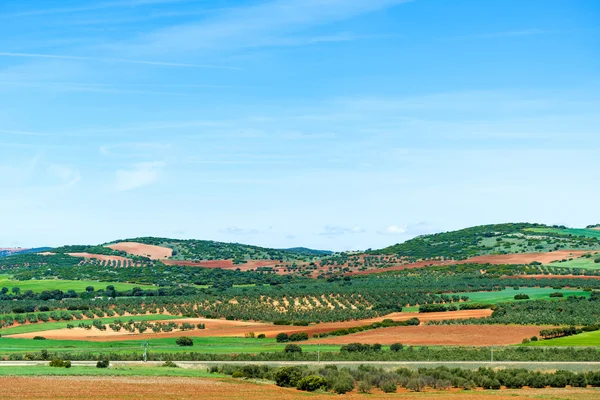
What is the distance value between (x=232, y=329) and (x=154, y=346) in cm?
1980

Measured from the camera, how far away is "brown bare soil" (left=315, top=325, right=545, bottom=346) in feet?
295

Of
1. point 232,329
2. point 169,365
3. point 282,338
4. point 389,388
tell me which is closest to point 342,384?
point 389,388

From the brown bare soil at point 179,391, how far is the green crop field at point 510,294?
7171 cm

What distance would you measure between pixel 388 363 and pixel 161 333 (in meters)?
42.9

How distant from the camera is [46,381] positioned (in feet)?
196

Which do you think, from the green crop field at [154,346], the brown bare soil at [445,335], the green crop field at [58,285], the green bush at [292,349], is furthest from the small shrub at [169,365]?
the green crop field at [58,285]

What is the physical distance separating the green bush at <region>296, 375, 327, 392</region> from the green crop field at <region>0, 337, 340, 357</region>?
23.1 metres

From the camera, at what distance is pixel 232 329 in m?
110

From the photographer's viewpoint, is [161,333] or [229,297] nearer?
[161,333]

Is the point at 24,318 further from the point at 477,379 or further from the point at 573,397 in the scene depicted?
the point at 573,397

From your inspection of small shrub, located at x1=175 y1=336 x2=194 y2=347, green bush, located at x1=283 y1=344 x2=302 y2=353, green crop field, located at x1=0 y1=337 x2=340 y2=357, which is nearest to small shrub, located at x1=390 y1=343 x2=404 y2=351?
green crop field, located at x1=0 y1=337 x2=340 y2=357

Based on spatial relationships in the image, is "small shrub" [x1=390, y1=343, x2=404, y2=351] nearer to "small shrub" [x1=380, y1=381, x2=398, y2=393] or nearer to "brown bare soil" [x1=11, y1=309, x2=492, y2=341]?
"brown bare soil" [x1=11, y1=309, x2=492, y2=341]

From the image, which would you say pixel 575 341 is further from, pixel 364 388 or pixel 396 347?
pixel 364 388

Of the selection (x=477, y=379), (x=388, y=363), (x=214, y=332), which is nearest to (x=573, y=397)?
(x=477, y=379)
